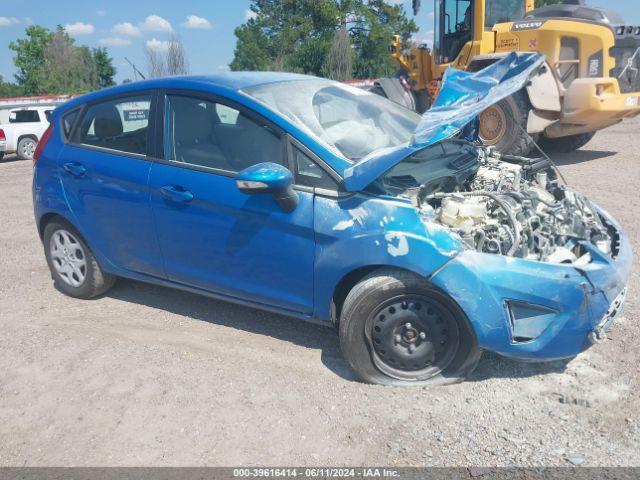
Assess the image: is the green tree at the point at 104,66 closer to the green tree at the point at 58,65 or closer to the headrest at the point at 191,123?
the green tree at the point at 58,65

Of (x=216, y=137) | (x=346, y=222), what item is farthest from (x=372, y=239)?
(x=216, y=137)

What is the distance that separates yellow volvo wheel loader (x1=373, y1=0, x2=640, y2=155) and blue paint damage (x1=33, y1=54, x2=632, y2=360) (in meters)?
5.60

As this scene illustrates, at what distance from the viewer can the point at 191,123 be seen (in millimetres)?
3854

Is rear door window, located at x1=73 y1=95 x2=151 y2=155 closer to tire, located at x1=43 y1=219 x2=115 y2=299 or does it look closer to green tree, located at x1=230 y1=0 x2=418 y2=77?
tire, located at x1=43 y1=219 x2=115 y2=299

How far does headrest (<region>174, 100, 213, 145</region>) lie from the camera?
377 centimetres

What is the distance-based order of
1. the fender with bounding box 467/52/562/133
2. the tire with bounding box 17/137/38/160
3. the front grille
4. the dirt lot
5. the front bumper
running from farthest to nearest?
the tire with bounding box 17/137/38/160 → the front grille → the fender with bounding box 467/52/562/133 → the front bumper → the dirt lot

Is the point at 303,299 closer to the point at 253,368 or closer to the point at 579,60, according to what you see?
the point at 253,368

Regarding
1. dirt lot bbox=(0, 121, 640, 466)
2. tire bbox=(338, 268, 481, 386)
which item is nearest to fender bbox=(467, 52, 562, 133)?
dirt lot bbox=(0, 121, 640, 466)

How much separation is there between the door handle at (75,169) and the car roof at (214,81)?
1.85 feet

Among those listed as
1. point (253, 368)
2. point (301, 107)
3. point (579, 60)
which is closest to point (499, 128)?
point (579, 60)

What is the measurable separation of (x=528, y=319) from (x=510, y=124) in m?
6.60

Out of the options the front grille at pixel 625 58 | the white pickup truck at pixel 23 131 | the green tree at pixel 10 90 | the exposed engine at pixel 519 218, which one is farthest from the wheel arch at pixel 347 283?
the green tree at pixel 10 90

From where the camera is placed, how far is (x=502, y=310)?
2918mm

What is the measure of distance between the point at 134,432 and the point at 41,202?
243 centimetres
